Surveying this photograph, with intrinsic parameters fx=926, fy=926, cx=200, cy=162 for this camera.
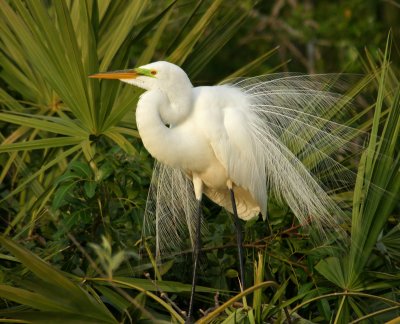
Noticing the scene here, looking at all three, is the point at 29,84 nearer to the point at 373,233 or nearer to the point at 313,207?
the point at 313,207

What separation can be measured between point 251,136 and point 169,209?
1.52 ft

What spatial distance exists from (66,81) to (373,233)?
50.3 inches

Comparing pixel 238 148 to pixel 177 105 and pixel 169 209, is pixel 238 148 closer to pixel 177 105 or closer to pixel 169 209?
pixel 177 105

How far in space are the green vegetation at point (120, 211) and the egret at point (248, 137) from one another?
0.12 m

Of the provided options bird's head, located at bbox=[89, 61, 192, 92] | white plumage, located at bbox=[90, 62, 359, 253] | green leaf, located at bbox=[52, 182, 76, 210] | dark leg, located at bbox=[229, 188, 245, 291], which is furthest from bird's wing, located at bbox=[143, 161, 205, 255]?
bird's head, located at bbox=[89, 61, 192, 92]

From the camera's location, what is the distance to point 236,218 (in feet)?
10.7

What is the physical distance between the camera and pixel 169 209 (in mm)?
3350

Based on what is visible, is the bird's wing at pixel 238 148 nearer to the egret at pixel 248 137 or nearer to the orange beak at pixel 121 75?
the egret at pixel 248 137

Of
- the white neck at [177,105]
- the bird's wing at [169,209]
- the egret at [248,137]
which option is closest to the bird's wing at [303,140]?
the egret at [248,137]

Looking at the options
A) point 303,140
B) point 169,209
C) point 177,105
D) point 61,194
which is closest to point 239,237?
point 169,209

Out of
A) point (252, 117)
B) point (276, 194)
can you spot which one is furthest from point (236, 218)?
point (252, 117)

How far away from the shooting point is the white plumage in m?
2.99

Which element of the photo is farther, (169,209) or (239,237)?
(169,209)

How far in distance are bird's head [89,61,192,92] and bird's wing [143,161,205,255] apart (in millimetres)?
430
